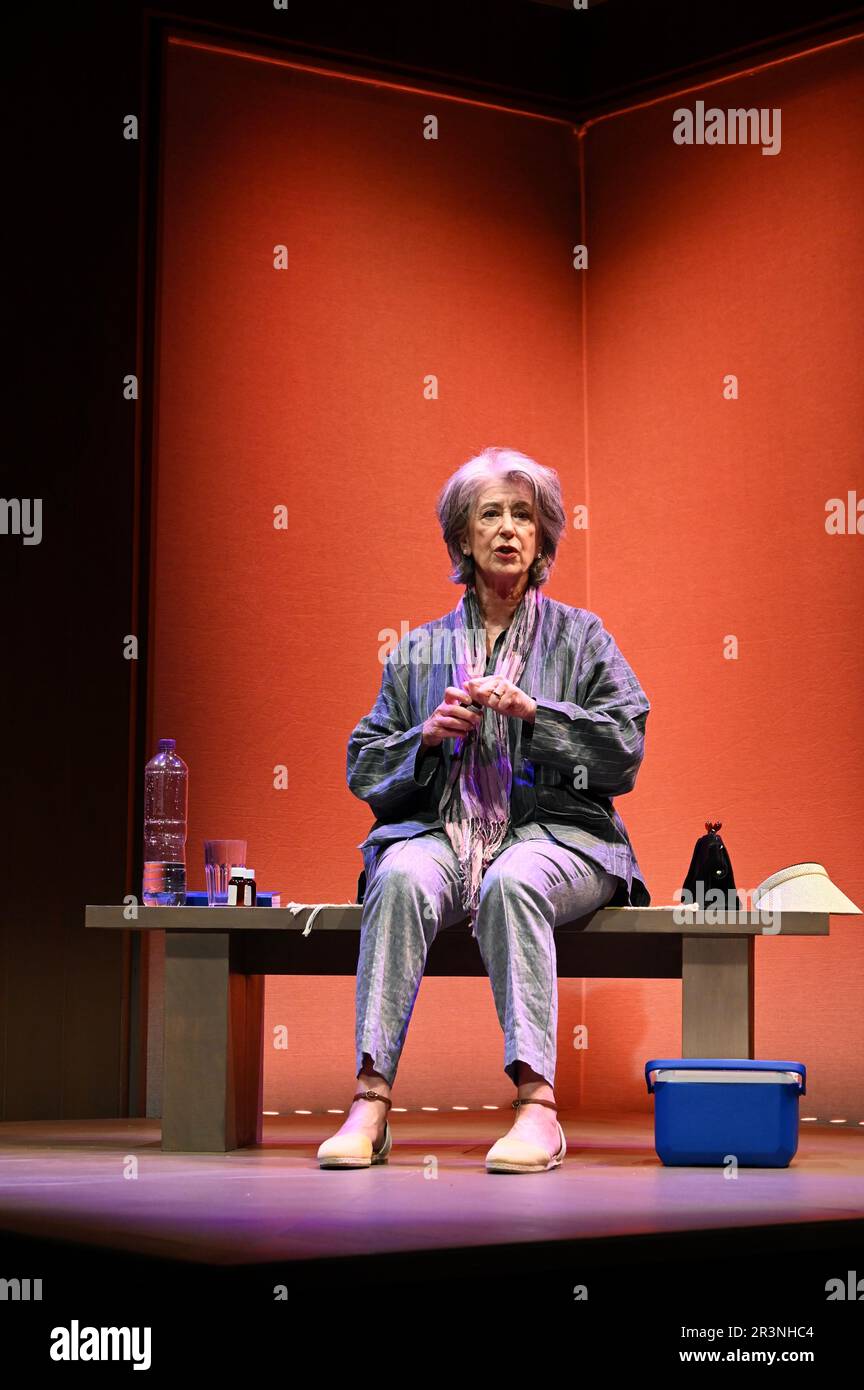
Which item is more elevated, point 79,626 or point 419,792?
point 79,626

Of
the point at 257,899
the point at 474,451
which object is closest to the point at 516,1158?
the point at 257,899

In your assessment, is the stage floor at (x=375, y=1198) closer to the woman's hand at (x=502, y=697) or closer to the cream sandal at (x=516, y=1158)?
the cream sandal at (x=516, y=1158)

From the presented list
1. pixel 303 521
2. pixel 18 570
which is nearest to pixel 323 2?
pixel 303 521

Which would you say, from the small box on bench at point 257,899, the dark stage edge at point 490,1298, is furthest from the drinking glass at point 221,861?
the dark stage edge at point 490,1298

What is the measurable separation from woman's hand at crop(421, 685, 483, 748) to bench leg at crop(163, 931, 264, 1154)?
0.54 meters

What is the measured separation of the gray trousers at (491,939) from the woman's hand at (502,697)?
9.5 inches

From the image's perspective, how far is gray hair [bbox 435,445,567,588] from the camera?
11.2ft

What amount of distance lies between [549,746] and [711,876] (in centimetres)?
43

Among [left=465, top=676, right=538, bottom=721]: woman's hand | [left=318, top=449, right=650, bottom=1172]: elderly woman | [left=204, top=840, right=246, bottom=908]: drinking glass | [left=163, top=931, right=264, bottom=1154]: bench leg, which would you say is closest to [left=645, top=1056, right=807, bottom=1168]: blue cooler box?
[left=318, top=449, right=650, bottom=1172]: elderly woman

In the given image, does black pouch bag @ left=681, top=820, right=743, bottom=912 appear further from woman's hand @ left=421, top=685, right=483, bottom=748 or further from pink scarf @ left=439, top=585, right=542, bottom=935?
woman's hand @ left=421, top=685, right=483, bottom=748

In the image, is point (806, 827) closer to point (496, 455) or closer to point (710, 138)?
point (496, 455)

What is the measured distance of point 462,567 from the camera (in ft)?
11.5

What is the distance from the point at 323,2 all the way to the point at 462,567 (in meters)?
2.06

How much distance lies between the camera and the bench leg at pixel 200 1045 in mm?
3201
